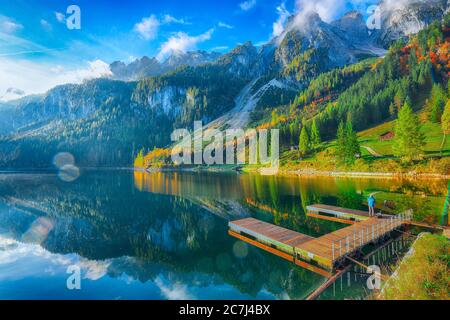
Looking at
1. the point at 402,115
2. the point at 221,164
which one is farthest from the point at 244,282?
the point at 221,164

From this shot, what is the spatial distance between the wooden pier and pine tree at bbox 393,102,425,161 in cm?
5606

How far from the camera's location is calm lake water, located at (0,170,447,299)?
16938 millimetres

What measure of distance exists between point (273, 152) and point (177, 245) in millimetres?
118245

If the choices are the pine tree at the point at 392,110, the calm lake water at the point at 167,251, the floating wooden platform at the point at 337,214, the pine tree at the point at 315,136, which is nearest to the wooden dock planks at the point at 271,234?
the calm lake water at the point at 167,251

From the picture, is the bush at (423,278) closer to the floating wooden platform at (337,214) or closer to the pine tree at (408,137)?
the floating wooden platform at (337,214)

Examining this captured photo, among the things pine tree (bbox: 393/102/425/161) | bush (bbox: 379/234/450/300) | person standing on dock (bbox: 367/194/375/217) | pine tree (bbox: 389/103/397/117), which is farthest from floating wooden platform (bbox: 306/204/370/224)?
pine tree (bbox: 389/103/397/117)

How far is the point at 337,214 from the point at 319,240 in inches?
524

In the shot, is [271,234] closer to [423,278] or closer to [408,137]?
[423,278]

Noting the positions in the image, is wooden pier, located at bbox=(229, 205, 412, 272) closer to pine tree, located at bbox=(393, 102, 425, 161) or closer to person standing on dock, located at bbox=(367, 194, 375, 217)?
person standing on dock, located at bbox=(367, 194, 375, 217)

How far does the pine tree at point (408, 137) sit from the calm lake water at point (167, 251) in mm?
30196

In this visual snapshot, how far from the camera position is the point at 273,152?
5477 inches

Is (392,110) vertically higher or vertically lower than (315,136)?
higher

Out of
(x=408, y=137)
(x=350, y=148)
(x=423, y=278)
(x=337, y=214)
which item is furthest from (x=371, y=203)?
(x=350, y=148)

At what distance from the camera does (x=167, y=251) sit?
24781 millimetres
